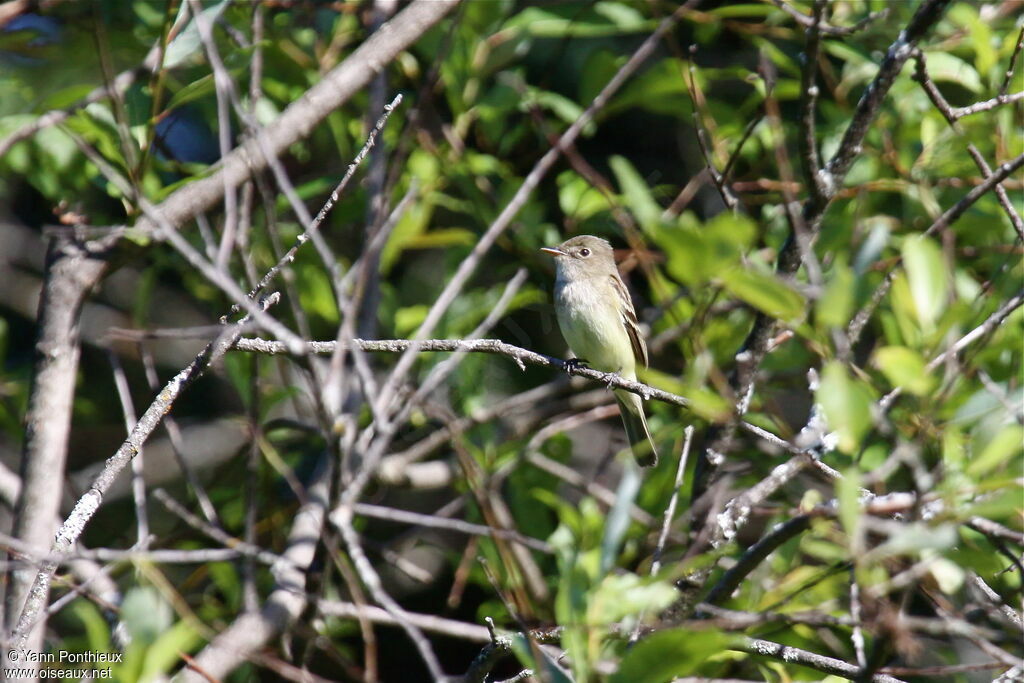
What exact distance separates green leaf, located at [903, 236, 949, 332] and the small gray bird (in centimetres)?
296

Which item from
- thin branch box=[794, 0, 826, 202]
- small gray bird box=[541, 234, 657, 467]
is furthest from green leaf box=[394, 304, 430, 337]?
thin branch box=[794, 0, 826, 202]

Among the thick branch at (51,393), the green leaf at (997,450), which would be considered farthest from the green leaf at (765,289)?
the thick branch at (51,393)

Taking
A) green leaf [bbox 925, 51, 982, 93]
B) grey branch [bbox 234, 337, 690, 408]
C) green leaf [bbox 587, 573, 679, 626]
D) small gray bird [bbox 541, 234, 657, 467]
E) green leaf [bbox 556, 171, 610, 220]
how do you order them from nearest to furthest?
1. green leaf [bbox 587, 573, 679, 626]
2. grey branch [bbox 234, 337, 690, 408]
3. green leaf [bbox 925, 51, 982, 93]
4. green leaf [bbox 556, 171, 610, 220]
5. small gray bird [bbox 541, 234, 657, 467]

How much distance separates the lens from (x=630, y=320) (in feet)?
16.3

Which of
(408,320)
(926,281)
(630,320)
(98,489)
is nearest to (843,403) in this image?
(926,281)

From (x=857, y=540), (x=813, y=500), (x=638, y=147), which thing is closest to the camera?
(x=857, y=540)

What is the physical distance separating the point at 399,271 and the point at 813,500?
3856 millimetres

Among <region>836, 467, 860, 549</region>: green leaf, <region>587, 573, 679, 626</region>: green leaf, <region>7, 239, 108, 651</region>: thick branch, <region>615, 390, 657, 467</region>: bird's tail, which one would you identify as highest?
<region>836, 467, 860, 549</region>: green leaf

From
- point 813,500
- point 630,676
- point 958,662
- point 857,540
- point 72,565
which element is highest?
point 857,540

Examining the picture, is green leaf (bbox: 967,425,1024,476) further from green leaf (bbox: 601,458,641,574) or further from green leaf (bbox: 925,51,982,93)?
green leaf (bbox: 925,51,982,93)

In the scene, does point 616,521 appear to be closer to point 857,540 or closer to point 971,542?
point 857,540

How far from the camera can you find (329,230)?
5805 mm

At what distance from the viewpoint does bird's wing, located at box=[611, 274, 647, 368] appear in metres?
4.79

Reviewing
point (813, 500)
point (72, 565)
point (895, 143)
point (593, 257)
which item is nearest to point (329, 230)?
point (593, 257)
